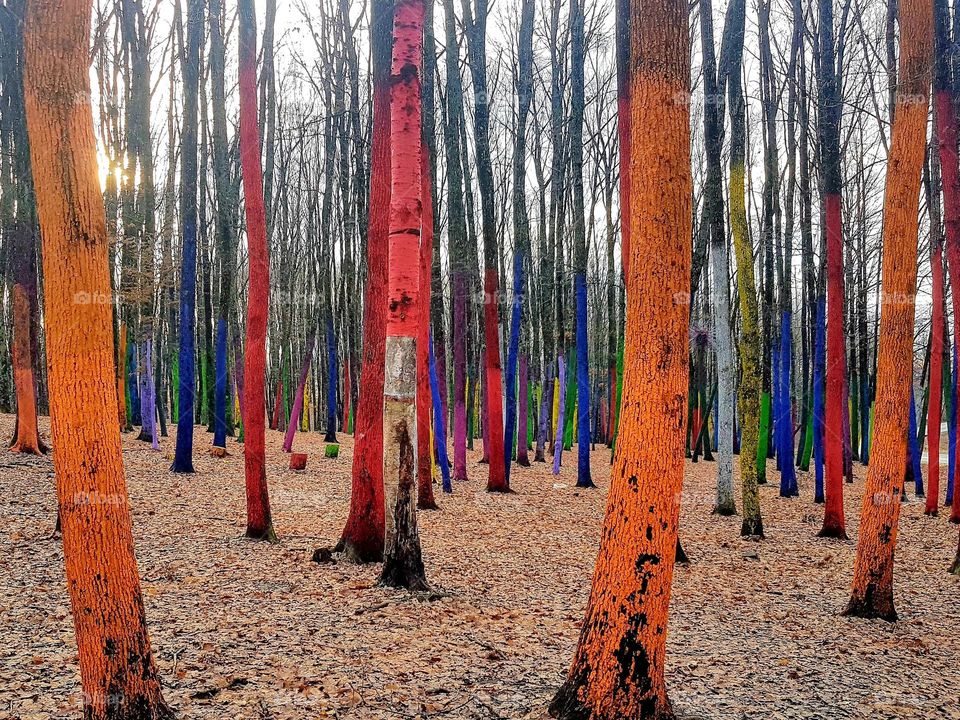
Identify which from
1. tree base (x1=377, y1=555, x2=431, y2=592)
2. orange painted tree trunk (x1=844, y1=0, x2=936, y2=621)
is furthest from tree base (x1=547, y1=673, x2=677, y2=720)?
orange painted tree trunk (x1=844, y1=0, x2=936, y2=621)

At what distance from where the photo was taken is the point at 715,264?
993 cm

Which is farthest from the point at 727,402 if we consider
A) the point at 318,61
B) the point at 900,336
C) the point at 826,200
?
the point at 318,61

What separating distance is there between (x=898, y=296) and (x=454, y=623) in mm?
4205

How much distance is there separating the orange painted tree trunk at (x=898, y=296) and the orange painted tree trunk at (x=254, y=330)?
18.9 feet

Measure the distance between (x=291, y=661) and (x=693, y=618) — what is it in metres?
3.27

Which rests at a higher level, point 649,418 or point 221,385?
point 649,418

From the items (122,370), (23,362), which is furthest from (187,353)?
(122,370)

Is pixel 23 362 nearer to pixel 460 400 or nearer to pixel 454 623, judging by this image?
pixel 460 400

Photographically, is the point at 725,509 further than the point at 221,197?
No

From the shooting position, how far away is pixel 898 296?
5.62 m

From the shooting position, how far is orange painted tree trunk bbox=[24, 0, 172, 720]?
2.92 m

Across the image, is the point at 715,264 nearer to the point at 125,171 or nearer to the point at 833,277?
the point at 833,277

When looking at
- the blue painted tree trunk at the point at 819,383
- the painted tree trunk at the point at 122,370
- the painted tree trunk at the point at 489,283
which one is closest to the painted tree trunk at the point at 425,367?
the painted tree trunk at the point at 489,283

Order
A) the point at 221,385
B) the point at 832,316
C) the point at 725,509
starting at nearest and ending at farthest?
Answer: 1. the point at 832,316
2. the point at 725,509
3. the point at 221,385
